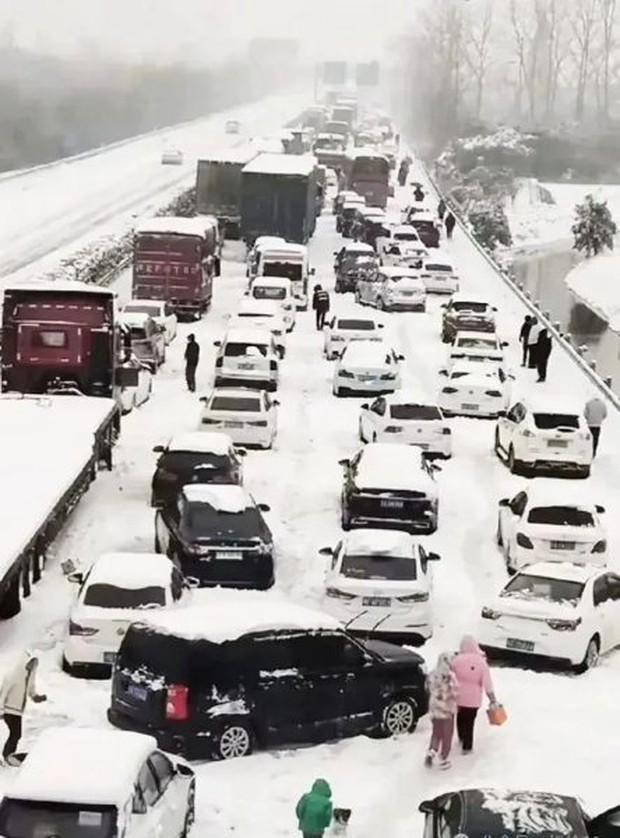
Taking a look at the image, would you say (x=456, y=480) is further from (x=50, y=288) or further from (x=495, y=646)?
(x=495, y=646)

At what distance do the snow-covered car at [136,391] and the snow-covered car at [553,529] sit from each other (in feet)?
32.1

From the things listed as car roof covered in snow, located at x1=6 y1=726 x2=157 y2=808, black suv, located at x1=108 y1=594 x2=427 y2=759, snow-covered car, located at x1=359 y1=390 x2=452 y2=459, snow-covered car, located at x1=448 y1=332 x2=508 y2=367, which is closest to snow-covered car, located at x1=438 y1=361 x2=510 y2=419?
snow-covered car, located at x1=448 y1=332 x2=508 y2=367

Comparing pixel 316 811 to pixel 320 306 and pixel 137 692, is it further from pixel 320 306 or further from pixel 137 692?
pixel 320 306

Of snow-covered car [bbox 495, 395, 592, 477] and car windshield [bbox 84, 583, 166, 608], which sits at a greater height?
car windshield [bbox 84, 583, 166, 608]

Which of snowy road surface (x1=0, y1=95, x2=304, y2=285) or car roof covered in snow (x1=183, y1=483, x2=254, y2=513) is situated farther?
snowy road surface (x1=0, y1=95, x2=304, y2=285)

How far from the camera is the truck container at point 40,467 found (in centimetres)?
1906

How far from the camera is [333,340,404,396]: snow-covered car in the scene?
35.5 metres

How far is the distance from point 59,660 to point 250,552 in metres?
3.85

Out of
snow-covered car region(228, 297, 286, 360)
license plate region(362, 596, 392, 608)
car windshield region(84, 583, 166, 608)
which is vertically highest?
car windshield region(84, 583, 166, 608)

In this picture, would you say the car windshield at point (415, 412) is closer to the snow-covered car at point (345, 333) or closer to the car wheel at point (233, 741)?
the snow-covered car at point (345, 333)

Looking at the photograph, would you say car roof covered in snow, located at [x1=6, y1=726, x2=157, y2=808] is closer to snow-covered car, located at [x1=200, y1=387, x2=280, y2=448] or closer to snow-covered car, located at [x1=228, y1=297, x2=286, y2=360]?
snow-covered car, located at [x1=200, y1=387, x2=280, y2=448]

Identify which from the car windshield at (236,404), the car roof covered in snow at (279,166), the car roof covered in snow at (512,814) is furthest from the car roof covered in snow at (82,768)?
the car roof covered in snow at (279,166)

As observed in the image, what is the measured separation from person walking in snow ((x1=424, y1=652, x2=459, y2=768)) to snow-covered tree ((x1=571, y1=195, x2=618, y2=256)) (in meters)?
77.9

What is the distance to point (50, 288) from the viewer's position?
2825 centimetres
